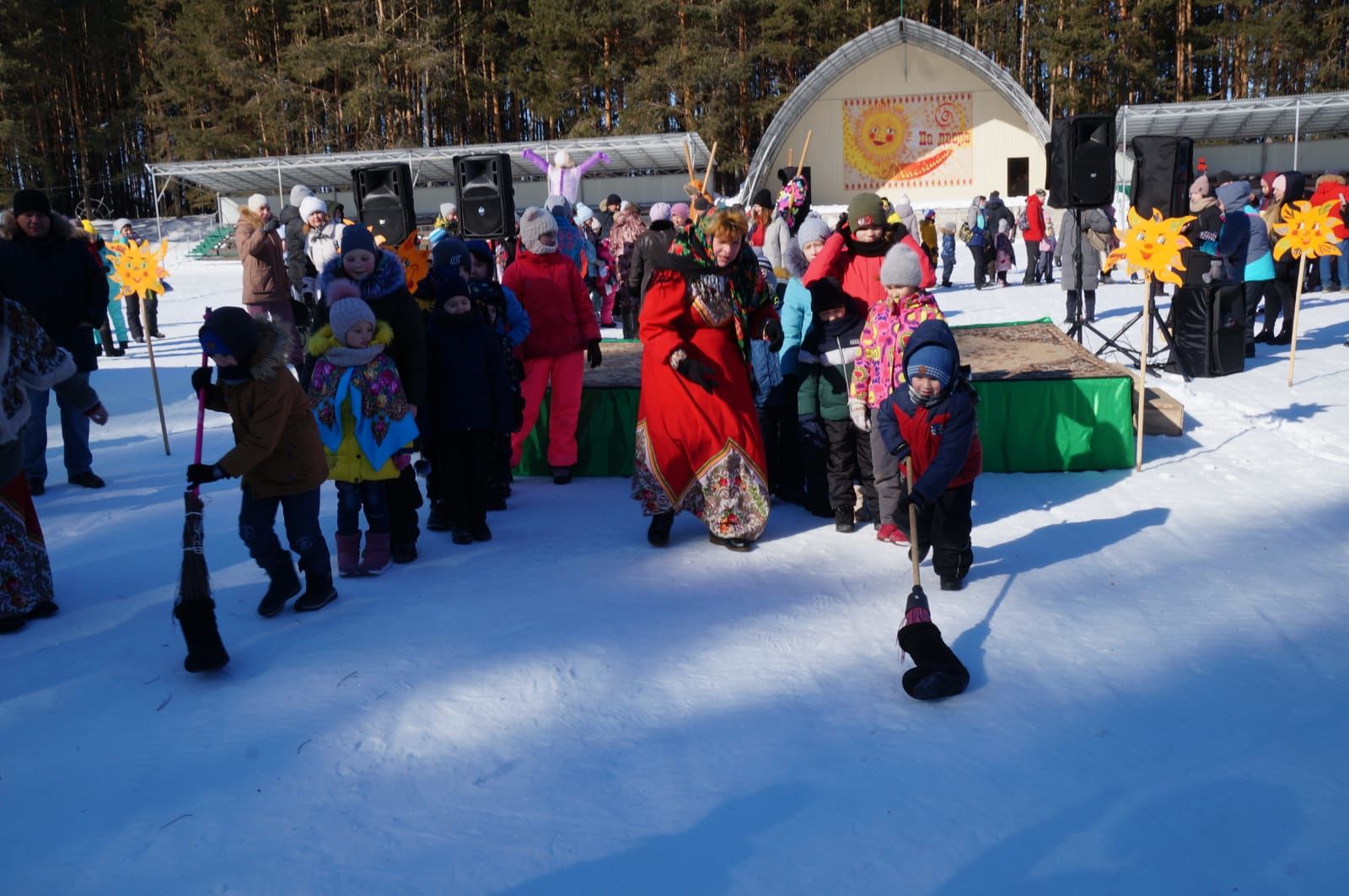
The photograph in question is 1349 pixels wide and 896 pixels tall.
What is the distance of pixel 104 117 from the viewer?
134 ft

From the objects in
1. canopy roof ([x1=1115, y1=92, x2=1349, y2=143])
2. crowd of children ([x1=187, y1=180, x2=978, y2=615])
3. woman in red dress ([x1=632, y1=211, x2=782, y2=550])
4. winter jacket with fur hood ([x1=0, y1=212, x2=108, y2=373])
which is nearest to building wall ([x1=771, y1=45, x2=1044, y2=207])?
canopy roof ([x1=1115, y1=92, x2=1349, y2=143])

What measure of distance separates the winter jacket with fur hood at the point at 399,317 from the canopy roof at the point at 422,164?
22925 mm

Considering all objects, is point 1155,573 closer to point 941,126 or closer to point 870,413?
point 870,413

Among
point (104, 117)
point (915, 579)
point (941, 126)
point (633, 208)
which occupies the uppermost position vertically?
point (104, 117)

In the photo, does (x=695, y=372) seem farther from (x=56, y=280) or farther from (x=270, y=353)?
(x=56, y=280)

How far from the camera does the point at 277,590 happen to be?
14.0 feet

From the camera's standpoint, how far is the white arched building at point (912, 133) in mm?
31344

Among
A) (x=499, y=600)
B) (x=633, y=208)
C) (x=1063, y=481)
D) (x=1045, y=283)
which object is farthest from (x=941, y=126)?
(x=499, y=600)

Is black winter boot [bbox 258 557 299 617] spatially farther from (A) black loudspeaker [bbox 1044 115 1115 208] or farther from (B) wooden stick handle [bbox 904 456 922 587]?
(A) black loudspeaker [bbox 1044 115 1115 208]

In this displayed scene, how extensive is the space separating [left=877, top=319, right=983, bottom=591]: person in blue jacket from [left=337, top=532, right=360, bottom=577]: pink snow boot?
227 centimetres

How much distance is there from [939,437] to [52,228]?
4.94 m

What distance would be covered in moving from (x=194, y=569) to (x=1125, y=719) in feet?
9.96

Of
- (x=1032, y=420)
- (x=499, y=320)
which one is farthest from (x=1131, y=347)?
(x=499, y=320)

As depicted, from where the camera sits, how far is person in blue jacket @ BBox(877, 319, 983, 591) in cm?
405
